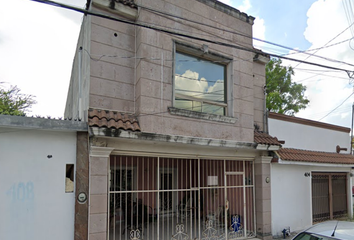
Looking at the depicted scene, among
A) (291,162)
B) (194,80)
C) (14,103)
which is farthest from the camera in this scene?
(14,103)

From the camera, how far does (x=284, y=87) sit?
70.2ft

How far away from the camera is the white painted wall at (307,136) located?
A: 30.6 ft

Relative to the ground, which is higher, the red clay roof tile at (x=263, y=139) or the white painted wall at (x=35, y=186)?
the red clay roof tile at (x=263, y=139)

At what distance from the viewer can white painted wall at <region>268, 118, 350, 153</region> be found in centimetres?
934

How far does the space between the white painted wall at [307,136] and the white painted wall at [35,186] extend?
695cm

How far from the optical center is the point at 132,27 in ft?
21.7

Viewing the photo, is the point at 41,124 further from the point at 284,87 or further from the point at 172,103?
the point at 284,87

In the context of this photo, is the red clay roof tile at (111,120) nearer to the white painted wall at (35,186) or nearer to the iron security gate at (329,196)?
the white painted wall at (35,186)

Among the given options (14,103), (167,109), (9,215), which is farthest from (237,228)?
(14,103)

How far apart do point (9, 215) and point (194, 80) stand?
5361 mm

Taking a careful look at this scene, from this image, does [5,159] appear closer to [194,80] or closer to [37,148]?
[37,148]

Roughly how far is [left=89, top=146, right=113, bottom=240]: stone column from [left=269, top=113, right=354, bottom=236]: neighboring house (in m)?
5.56

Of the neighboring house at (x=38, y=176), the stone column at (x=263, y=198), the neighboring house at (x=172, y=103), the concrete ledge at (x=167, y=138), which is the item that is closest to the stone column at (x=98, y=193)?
the neighboring house at (x=172, y=103)

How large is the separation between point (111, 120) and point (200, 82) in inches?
119
